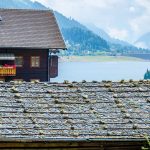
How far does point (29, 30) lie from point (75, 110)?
2163 inches

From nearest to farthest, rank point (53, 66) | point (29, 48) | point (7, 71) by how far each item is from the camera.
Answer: point (7, 71)
point (29, 48)
point (53, 66)

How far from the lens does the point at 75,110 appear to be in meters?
11.7

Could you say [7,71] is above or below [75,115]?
below

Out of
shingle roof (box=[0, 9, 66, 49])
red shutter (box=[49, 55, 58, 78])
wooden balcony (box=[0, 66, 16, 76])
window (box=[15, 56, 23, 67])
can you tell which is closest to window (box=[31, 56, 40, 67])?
window (box=[15, 56, 23, 67])

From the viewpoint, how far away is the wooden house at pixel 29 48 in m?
59.3

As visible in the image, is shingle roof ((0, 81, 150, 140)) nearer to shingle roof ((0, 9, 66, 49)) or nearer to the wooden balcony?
the wooden balcony

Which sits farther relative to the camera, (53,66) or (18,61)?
(53,66)

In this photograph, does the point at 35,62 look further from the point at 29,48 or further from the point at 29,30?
the point at 29,30

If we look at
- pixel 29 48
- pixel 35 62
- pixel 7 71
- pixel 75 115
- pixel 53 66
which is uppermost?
pixel 75 115

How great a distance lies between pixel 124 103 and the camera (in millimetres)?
12148

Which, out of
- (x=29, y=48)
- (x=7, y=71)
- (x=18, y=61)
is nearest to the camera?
(x=7, y=71)

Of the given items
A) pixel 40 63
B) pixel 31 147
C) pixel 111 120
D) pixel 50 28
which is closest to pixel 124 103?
pixel 111 120

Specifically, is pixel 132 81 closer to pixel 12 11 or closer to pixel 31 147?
pixel 31 147

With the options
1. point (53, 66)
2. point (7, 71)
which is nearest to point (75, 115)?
point (7, 71)
